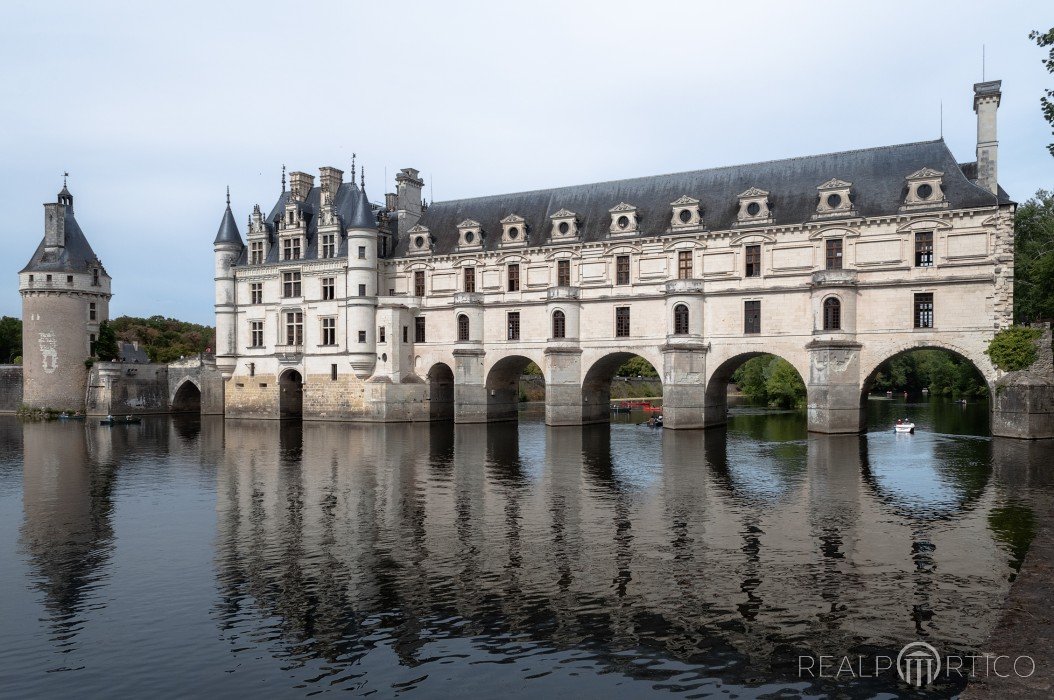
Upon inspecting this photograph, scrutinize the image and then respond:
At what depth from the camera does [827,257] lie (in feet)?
138

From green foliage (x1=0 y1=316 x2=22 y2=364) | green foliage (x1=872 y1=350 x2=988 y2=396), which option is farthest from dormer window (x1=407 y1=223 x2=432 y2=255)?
green foliage (x1=0 y1=316 x2=22 y2=364)

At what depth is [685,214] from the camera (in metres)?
46.0

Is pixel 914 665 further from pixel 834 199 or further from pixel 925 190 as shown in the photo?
pixel 834 199

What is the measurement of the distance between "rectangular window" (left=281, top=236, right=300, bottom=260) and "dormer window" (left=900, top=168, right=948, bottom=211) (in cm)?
4029

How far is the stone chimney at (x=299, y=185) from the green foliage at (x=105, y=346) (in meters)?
21.7

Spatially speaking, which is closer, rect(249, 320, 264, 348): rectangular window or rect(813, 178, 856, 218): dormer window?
rect(813, 178, 856, 218): dormer window

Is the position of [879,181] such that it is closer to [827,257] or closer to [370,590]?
[827,257]

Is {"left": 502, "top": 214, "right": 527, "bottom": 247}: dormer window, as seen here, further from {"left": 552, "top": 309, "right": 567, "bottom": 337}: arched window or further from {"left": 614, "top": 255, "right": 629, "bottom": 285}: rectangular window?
{"left": 614, "top": 255, "right": 629, "bottom": 285}: rectangular window

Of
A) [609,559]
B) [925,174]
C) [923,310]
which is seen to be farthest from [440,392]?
[609,559]

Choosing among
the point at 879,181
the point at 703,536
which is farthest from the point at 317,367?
the point at 703,536

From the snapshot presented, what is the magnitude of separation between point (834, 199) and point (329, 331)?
34425mm

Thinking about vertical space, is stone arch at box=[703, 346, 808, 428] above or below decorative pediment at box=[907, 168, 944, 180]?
below

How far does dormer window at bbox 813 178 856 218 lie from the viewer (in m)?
41.4

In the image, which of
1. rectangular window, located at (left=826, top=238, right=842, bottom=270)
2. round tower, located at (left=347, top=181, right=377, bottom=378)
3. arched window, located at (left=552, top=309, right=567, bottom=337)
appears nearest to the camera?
rectangular window, located at (left=826, top=238, right=842, bottom=270)
